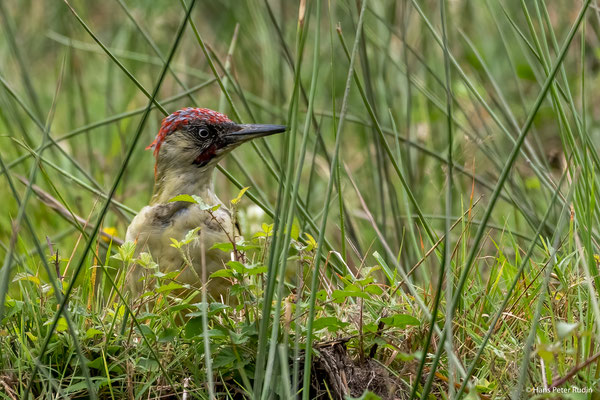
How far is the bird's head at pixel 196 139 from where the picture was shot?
13.0 feet

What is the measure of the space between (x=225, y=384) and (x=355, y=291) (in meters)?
0.44

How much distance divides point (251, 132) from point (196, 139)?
0.35 meters

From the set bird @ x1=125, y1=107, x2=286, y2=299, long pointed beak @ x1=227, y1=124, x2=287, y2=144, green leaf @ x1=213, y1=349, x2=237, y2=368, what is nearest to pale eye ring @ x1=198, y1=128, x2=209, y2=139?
bird @ x1=125, y1=107, x2=286, y2=299

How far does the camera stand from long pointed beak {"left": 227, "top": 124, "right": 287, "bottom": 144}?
11.8 ft

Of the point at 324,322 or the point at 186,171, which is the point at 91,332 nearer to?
the point at 324,322

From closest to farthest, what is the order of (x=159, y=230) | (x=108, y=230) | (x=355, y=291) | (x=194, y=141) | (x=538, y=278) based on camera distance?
(x=355, y=291)
(x=538, y=278)
(x=159, y=230)
(x=194, y=141)
(x=108, y=230)

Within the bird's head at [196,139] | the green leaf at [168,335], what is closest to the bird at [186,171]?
the bird's head at [196,139]

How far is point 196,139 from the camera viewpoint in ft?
13.1

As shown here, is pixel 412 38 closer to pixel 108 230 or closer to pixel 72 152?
pixel 72 152

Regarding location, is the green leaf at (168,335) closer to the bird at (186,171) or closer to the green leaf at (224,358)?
the green leaf at (224,358)

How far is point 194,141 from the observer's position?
4.01 m

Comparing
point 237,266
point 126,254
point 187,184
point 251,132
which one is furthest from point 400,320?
point 187,184

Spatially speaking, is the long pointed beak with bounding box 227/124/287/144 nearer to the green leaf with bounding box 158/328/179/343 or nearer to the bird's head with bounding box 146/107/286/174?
the bird's head with bounding box 146/107/286/174

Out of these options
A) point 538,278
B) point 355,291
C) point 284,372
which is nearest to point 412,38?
point 538,278
